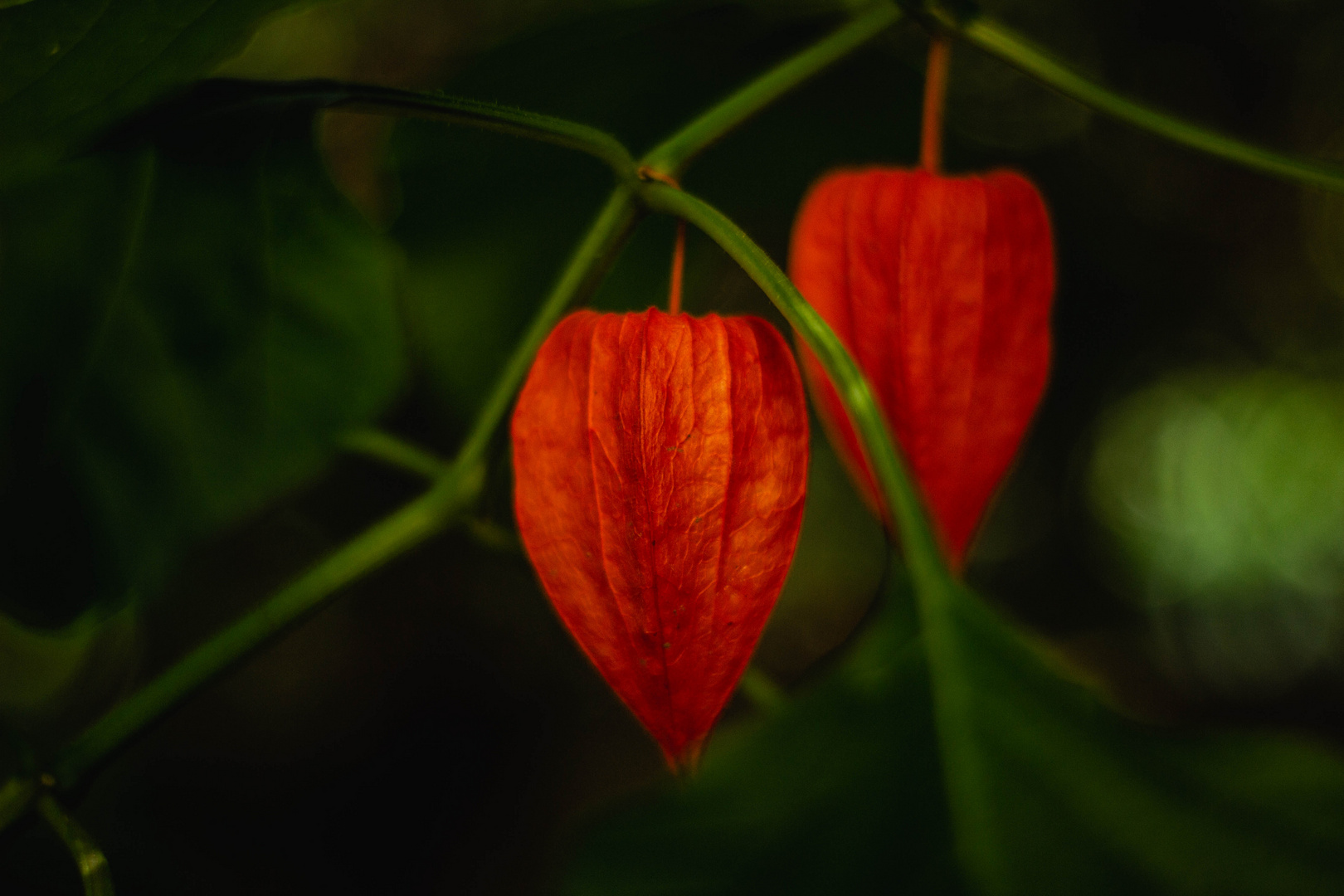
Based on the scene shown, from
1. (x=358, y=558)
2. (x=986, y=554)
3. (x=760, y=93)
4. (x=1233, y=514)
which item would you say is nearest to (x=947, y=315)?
(x=760, y=93)

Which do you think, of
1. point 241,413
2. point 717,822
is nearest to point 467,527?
point 241,413

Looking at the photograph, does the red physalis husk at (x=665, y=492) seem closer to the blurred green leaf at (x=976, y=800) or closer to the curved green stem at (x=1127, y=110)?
the blurred green leaf at (x=976, y=800)

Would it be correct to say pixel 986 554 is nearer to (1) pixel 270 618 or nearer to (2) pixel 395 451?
(2) pixel 395 451

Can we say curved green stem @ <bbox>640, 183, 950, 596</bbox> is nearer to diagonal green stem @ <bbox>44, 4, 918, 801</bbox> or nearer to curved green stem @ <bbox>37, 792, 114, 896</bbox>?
diagonal green stem @ <bbox>44, 4, 918, 801</bbox>

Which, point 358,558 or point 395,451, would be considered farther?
point 395,451

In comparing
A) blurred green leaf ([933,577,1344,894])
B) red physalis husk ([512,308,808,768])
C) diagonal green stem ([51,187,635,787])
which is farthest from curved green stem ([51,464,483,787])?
blurred green leaf ([933,577,1344,894])

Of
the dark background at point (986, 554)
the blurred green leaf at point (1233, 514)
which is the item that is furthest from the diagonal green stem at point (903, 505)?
the blurred green leaf at point (1233, 514)
